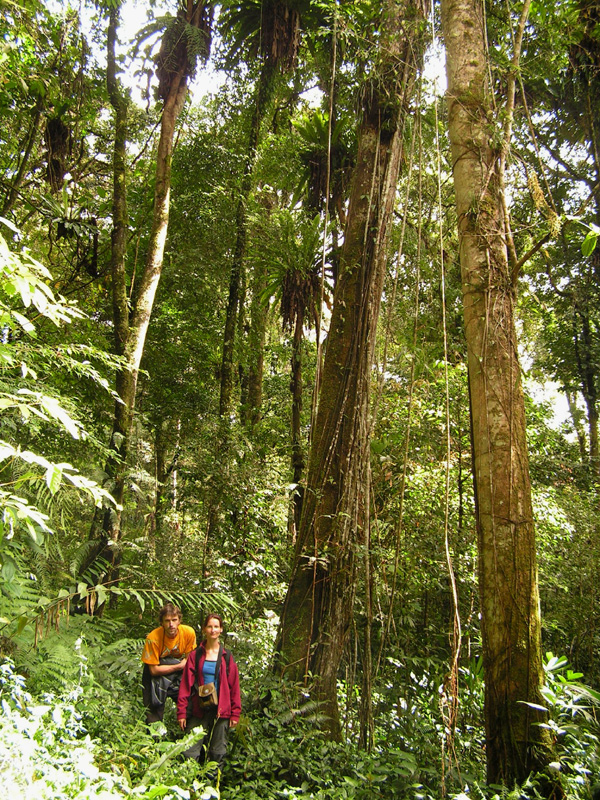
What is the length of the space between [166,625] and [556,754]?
8.08 feet

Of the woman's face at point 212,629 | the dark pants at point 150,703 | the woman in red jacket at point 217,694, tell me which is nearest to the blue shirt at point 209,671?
the woman in red jacket at point 217,694

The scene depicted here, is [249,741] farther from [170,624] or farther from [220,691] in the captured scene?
[170,624]

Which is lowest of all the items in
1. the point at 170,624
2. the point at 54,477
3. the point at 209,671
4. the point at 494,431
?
the point at 209,671

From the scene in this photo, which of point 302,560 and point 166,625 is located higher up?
point 302,560

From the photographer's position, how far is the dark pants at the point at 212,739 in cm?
308

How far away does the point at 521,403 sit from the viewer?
293 centimetres

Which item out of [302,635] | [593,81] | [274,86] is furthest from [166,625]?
[593,81]

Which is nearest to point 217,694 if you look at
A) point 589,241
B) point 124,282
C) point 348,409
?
point 348,409

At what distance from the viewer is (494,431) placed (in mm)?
2893

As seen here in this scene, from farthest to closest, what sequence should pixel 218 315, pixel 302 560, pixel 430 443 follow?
1. pixel 218 315
2. pixel 430 443
3. pixel 302 560

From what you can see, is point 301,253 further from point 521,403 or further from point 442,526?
point 521,403

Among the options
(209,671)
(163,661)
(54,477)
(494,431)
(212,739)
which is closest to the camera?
(54,477)

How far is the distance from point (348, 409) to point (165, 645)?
222 centimetres

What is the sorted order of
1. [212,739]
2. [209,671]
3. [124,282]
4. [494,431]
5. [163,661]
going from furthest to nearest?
[124,282] → [163,661] → [209,671] → [212,739] → [494,431]
